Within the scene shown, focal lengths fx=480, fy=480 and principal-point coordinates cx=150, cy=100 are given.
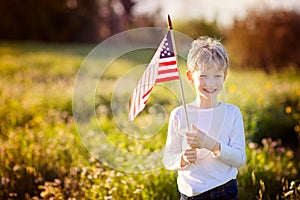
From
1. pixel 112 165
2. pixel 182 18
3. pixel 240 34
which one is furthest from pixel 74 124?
pixel 182 18

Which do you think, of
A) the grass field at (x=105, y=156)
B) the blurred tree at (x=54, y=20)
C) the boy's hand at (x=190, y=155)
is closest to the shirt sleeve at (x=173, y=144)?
the boy's hand at (x=190, y=155)

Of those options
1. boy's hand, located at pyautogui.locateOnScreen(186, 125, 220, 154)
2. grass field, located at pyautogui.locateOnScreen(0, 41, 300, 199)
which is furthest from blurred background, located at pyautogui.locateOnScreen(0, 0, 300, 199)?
boy's hand, located at pyautogui.locateOnScreen(186, 125, 220, 154)

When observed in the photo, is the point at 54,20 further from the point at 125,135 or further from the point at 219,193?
the point at 219,193

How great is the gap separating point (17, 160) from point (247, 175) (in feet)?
7.43

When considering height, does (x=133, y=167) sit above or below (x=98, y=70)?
below

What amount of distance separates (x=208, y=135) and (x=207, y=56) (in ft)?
1.43

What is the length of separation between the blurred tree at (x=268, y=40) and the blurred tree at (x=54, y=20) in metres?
12.8

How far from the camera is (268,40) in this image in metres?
14.1

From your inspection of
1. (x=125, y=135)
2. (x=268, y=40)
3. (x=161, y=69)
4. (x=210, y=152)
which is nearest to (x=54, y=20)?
(x=268, y=40)

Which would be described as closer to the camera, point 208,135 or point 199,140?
point 199,140

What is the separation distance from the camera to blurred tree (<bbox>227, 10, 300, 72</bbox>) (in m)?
13.8

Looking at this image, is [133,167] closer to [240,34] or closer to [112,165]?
[112,165]

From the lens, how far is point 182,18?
1001 inches

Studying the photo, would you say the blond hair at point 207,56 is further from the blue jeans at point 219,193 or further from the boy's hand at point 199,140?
the blue jeans at point 219,193
